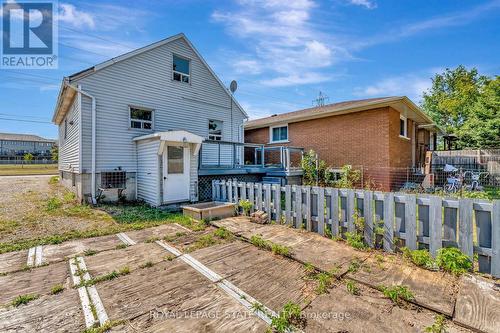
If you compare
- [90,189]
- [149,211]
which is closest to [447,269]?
[149,211]

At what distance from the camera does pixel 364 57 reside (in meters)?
14.5

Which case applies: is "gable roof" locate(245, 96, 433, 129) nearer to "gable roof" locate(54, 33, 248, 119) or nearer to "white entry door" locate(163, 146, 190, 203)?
"gable roof" locate(54, 33, 248, 119)

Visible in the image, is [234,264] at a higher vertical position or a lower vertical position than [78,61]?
lower

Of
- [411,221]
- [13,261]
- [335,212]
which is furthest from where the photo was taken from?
[335,212]

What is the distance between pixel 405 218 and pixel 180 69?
12.0m

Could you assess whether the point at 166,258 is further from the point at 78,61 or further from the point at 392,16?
the point at 78,61

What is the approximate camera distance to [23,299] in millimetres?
2695

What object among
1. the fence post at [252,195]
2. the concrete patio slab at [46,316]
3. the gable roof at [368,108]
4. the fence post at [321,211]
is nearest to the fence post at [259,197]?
the fence post at [252,195]

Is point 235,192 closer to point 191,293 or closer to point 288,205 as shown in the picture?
point 288,205

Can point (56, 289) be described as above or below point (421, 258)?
below

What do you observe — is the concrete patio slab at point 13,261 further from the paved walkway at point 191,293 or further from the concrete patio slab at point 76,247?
the concrete patio slab at point 76,247

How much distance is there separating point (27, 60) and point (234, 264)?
12570mm

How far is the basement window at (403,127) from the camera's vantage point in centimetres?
1290

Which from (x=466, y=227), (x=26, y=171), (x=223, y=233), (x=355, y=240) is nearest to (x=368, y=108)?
(x=355, y=240)
